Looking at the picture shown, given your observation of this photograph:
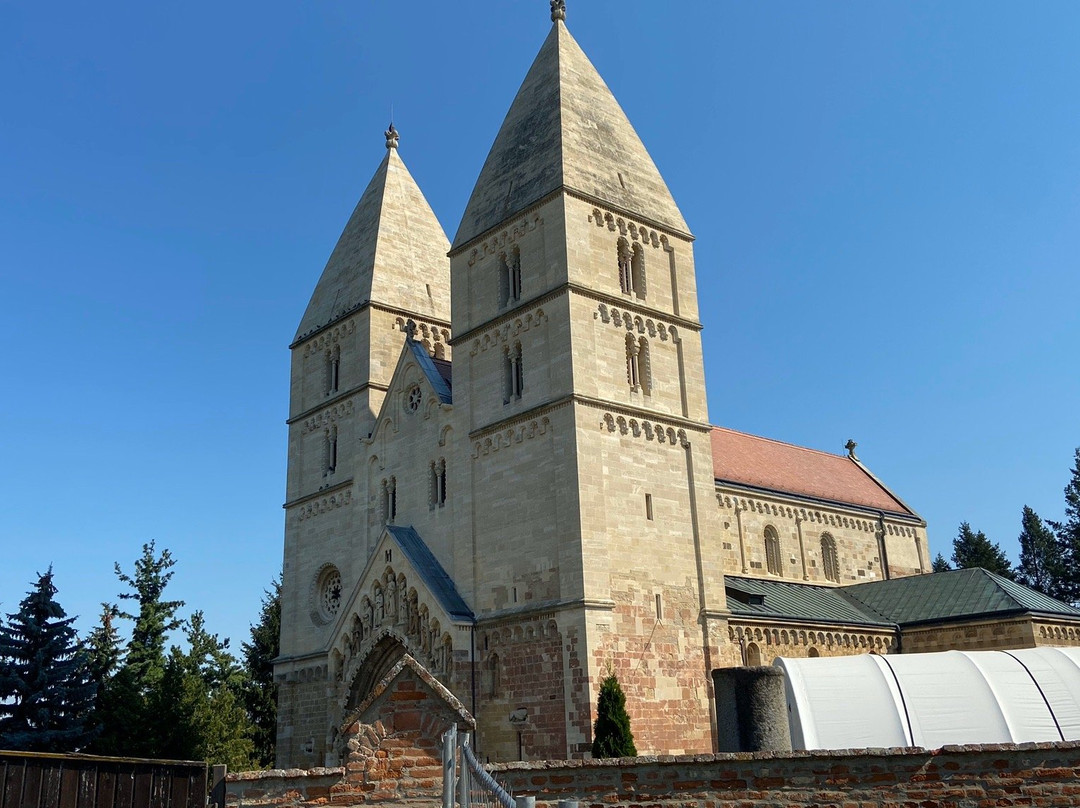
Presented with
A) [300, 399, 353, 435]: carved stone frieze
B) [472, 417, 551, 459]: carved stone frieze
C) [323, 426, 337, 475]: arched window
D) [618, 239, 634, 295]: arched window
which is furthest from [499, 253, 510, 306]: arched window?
[323, 426, 337, 475]: arched window

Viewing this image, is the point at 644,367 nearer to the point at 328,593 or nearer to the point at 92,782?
the point at 328,593

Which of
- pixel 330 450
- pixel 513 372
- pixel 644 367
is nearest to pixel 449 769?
pixel 513 372

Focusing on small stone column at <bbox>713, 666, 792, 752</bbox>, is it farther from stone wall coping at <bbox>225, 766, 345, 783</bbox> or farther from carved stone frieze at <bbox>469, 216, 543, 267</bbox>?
carved stone frieze at <bbox>469, 216, 543, 267</bbox>

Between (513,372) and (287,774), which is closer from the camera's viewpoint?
(287,774)

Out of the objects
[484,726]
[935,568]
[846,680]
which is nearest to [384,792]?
[846,680]

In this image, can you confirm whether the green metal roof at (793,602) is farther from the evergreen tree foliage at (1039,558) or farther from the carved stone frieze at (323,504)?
the evergreen tree foliage at (1039,558)

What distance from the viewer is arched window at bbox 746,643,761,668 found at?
96.8ft

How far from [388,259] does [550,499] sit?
54.7ft

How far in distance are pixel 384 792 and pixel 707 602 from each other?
17.7 meters

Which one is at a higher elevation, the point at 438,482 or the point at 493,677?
the point at 438,482

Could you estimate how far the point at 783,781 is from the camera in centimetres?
1141

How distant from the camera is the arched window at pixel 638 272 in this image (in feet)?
99.9

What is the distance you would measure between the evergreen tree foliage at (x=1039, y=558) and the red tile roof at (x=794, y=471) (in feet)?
64.4

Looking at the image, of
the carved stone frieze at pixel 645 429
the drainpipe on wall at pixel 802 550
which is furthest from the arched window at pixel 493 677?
the drainpipe on wall at pixel 802 550
